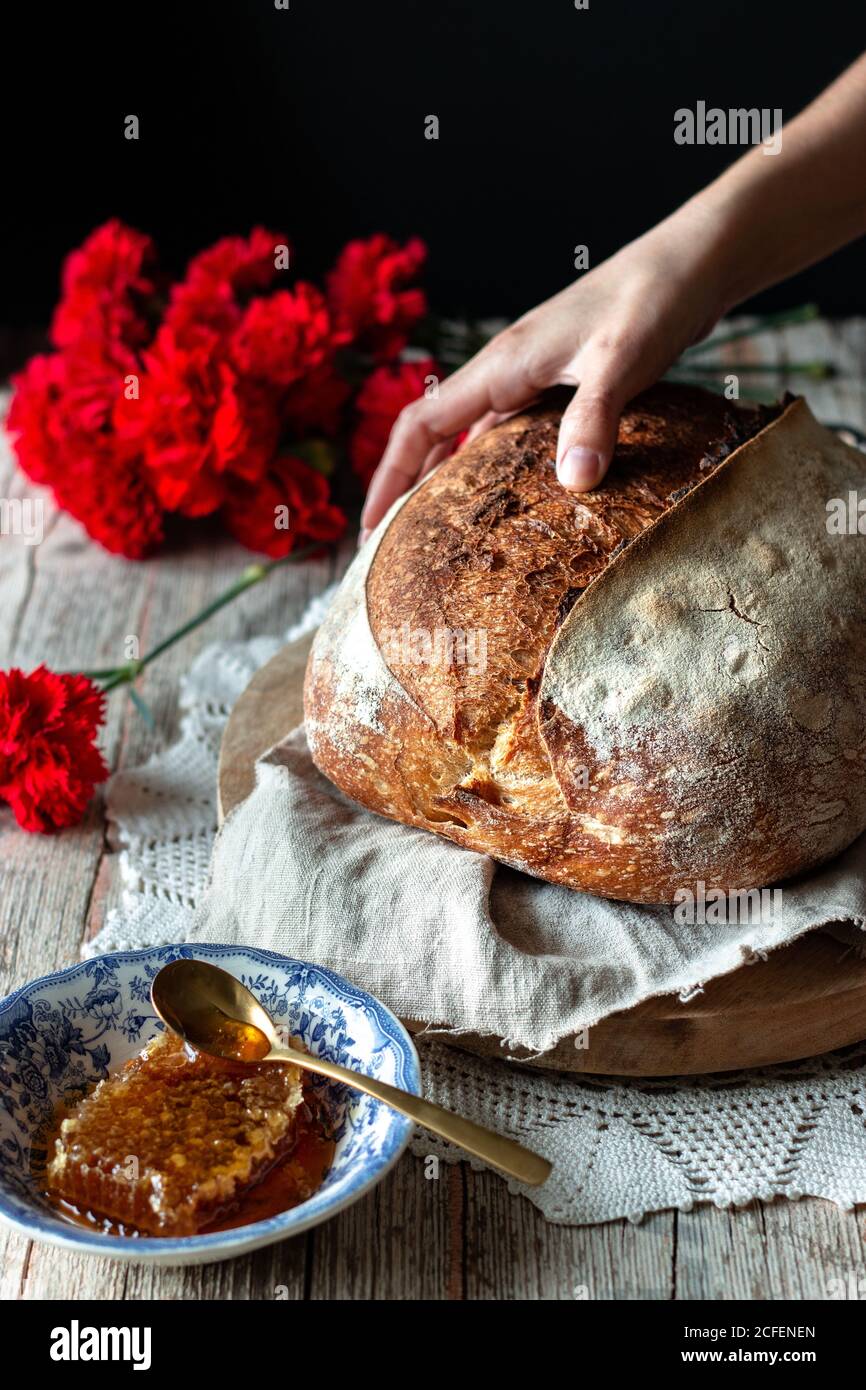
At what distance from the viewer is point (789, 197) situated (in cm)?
210

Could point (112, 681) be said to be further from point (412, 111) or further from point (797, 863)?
point (412, 111)

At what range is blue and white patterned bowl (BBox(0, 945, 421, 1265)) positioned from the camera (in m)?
1.24

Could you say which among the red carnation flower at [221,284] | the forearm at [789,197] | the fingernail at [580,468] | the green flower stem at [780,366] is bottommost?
the green flower stem at [780,366]

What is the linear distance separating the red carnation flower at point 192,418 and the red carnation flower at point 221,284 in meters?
0.13

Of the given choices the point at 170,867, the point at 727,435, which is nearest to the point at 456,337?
the point at 727,435

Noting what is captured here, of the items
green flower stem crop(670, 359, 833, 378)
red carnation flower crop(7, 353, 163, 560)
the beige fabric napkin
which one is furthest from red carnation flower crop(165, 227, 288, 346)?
the beige fabric napkin

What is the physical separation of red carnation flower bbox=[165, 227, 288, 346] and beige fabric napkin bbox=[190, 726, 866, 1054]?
4.02ft

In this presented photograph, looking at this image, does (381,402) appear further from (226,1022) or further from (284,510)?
(226,1022)

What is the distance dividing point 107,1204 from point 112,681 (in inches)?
45.0

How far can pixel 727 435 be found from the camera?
1893 millimetres

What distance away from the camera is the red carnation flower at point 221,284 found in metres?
2.65

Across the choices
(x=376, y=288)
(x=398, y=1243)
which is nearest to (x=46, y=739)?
(x=398, y=1243)

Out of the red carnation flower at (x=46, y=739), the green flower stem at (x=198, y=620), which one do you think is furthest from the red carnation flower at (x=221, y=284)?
the red carnation flower at (x=46, y=739)

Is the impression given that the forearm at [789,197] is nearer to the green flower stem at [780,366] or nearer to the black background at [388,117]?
the green flower stem at [780,366]
